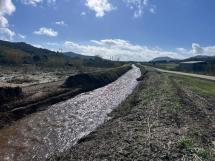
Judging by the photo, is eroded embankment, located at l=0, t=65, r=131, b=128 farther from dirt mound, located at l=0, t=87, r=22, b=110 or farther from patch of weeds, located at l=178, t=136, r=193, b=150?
patch of weeds, located at l=178, t=136, r=193, b=150

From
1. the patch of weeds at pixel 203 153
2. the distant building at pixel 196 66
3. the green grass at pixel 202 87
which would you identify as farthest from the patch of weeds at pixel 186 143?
the distant building at pixel 196 66

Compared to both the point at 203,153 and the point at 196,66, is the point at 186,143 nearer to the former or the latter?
the point at 203,153

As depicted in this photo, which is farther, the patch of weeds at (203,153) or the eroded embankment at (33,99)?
the eroded embankment at (33,99)

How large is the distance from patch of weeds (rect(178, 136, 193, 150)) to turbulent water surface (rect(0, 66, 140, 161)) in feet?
26.5

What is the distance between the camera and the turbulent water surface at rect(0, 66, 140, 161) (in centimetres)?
2070

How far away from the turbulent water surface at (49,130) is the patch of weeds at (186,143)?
807 cm

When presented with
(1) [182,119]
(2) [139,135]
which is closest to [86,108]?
(1) [182,119]

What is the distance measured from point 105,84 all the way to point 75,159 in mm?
52092

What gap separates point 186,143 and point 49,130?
12234 mm

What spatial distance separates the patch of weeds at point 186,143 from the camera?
709 inches

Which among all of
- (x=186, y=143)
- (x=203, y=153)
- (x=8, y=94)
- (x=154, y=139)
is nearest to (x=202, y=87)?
(x=8, y=94)

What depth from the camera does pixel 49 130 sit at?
25.8 meters

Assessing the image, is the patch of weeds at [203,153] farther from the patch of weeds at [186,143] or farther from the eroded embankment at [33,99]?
the eroded embankment at [33,99]

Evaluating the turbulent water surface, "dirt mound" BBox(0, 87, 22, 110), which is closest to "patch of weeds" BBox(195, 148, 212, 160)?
the turbulent water surface
